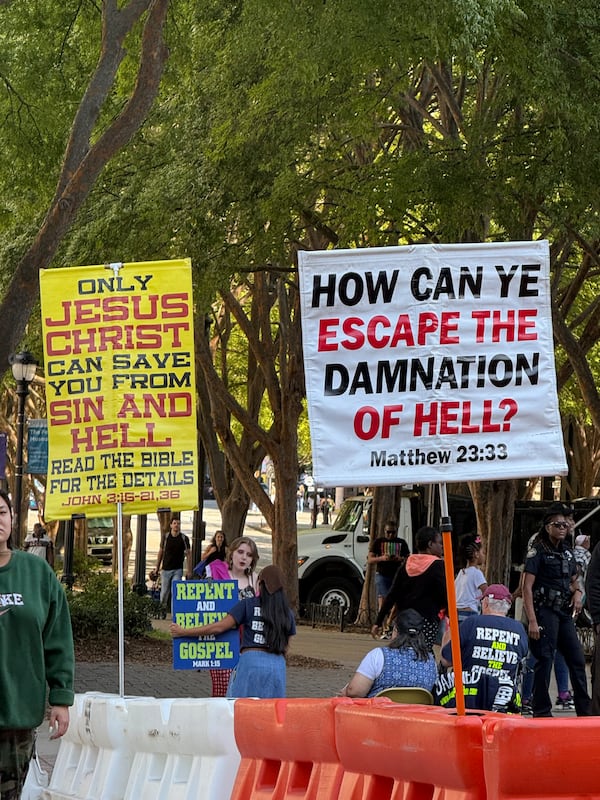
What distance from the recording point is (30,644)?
571 cm

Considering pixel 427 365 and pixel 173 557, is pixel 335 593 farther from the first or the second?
pixel 427 365

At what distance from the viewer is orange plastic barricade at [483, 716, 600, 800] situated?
5.10 metres

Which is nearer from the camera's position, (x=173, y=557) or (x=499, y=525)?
(x=499, y=525)

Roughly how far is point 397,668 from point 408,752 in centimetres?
229

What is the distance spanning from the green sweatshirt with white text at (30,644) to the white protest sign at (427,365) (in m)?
1.29

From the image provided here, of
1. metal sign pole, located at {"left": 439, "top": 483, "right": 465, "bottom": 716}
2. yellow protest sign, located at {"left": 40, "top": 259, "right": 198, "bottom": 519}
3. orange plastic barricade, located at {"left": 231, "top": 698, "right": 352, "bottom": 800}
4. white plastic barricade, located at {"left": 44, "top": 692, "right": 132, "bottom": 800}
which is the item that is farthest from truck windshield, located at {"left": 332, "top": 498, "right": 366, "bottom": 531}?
metal sign pole, located at {"left": 439, "top": 483, "right": 465, "bottom": 716}

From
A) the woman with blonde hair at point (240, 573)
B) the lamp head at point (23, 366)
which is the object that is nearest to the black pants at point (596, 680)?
the woman with blonde hair at point (240, 573)

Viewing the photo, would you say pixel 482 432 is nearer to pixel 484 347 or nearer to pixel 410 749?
pixel 484 347

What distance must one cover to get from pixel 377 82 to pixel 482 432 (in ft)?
43.0

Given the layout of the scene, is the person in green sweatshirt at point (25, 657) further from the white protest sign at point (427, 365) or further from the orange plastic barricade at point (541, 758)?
the orange plastic barricade at point (541, 758)

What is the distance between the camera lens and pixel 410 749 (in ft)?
18.5

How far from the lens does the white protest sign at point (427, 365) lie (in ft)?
20.9

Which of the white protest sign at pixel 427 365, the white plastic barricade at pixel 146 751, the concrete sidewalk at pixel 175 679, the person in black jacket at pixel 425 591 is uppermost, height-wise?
the white protest sign at pixel 427 365

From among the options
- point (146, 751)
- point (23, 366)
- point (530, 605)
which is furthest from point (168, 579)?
point (146, 751)
